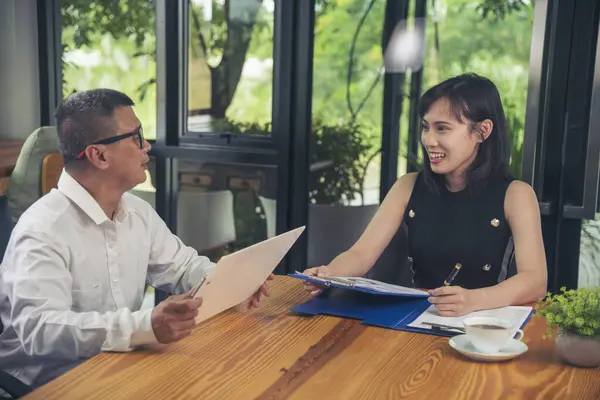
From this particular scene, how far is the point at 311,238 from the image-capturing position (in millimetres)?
3285

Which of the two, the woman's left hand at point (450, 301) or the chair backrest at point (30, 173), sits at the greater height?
the chair backrest at point (30, 173)

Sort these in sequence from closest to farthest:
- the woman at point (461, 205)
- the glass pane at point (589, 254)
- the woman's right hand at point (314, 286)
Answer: the woman's right hand at point (314, 286) < the woman at point (461, 205) < the glass pane at point (589, 254)

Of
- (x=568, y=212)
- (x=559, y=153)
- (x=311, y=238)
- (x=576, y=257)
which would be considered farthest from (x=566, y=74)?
(x=311, y=238)

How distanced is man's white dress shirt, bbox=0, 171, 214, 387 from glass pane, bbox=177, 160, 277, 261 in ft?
4.20

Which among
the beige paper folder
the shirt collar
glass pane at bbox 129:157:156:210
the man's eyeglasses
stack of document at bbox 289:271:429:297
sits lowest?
glass pane at bbox 129:157:156:210

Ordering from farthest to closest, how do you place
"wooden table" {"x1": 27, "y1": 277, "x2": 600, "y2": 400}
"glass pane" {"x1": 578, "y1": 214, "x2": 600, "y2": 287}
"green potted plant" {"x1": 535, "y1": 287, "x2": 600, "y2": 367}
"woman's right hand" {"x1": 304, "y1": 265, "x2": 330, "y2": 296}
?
"glass pane" {"x1": 578, "y1": 214, "x2": 600, "y2": 287} → "woman's right hand" {"x1": 304, "y1": 265, "x2": 330, "y2": 296} → "green potted plant" {"x1": 535, "y1": 287, "x2": 600, "y2": 367} → "wooden table" {"x1": 27, "y1": 277, "x2": 600, "y2": 400}

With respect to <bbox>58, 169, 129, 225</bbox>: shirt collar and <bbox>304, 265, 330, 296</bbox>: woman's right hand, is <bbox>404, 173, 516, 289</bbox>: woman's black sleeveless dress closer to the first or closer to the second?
<bbox>304, 265, 330, 296</bbox>: woman's right hand

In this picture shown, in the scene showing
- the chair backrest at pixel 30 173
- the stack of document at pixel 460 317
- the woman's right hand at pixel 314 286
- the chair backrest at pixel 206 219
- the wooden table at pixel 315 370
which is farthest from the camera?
the chair backrest at pixel 206 219

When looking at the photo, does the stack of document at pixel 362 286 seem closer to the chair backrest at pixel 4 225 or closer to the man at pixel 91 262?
the man at pixel 91 262

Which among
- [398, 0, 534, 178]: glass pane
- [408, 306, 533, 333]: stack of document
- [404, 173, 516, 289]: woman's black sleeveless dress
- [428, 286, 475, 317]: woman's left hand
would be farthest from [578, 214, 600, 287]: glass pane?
[428, 286, 475, 317]: woman's left hand

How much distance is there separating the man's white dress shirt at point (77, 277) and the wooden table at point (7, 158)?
1.16 metres

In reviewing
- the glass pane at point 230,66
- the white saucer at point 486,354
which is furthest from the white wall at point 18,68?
the white saucer at point 486,354

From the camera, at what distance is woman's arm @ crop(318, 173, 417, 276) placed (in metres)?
2.21

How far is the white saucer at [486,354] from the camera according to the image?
1.44 m
